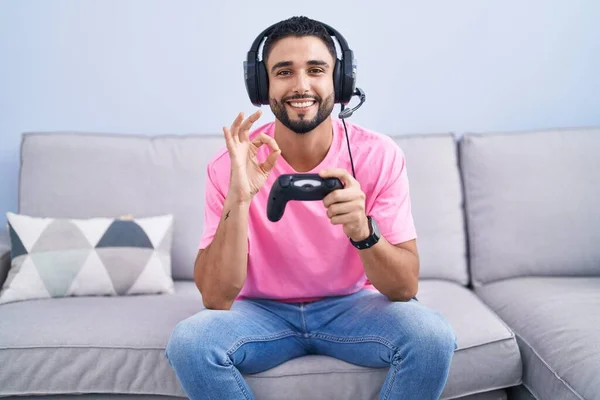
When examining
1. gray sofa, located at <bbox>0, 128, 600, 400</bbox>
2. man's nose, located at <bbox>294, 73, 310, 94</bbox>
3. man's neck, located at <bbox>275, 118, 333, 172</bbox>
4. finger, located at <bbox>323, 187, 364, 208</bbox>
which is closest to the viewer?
finger, located at <bbox>323, 187, 364, 208</bbox>

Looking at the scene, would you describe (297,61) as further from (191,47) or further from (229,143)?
(191,47)

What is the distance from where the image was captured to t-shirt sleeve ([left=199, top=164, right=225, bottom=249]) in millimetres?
1479

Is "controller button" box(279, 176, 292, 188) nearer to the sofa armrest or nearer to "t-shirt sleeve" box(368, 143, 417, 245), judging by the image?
"t-shirt sleeve" box(368, 143, 417, 245)

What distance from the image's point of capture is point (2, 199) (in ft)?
7.71

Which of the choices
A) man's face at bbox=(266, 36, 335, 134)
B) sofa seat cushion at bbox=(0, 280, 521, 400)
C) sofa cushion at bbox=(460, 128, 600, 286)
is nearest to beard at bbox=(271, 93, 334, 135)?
man's face at bbox=(266, 36, 335, 134)

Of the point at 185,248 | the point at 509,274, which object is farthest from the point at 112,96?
the point at 509,274

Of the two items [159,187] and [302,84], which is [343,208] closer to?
[302,84]

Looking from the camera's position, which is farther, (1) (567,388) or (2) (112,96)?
(2) (112,96)

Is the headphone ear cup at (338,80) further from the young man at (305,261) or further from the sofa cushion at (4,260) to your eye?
the sofa cushion at (4,260)

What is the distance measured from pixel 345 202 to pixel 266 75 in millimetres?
396

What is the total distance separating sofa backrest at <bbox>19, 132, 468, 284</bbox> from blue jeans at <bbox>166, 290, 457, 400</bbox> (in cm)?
60

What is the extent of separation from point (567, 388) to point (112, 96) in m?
1.76

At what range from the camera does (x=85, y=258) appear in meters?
1.84

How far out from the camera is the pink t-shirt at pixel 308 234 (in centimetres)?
148
